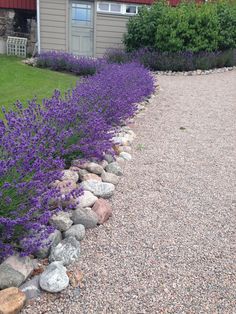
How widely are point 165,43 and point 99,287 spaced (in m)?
10.4

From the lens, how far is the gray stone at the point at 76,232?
2.62m

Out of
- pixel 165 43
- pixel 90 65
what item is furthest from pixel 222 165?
pixel 165 43

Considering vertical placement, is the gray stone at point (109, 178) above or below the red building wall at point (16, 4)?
below

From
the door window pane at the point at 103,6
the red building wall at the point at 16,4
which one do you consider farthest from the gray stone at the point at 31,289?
the red building wall at the point at 16,4

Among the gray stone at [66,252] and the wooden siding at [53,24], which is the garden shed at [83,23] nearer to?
the wooden siding at [53,24]

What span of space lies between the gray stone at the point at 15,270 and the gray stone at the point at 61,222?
0.37 metres

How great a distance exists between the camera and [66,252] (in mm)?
2414

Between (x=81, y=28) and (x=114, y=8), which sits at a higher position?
(x=114, y=8)

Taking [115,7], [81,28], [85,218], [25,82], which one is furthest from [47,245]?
[115,7]

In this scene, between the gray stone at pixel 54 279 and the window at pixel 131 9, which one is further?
the window at pixel 131 9

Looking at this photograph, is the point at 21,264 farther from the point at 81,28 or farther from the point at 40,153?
the point at 81,28

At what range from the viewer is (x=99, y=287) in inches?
88.7

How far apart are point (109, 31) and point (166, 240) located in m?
11.7

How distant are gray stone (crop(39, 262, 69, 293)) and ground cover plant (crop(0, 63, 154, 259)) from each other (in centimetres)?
18
